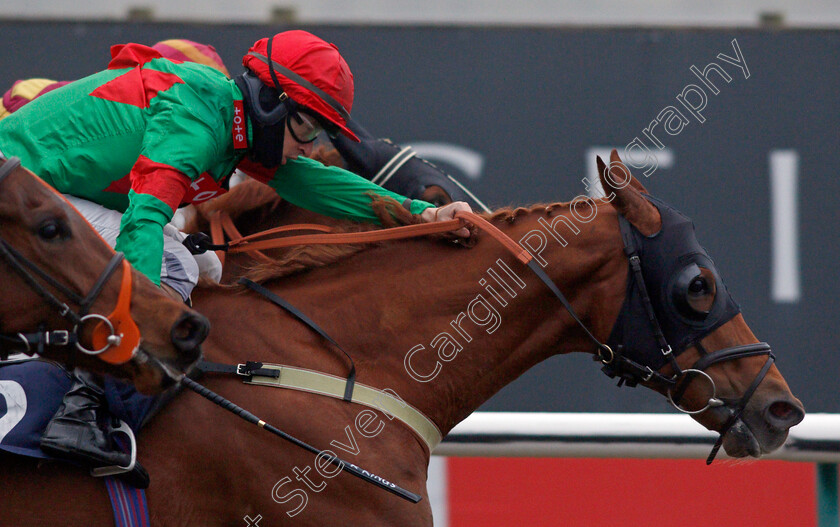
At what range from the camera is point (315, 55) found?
2.50m

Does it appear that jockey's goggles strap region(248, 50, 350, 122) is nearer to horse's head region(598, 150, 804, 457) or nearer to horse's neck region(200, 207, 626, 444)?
horse's neck region(200, 207, 626, 444)

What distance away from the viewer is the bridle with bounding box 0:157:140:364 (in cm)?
191

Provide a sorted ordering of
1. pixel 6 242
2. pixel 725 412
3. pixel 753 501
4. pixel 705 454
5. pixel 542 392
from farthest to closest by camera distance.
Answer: pixel 542 392, pixel 753 501, pixel 705 454, pixel 725 412, pixel 6 242

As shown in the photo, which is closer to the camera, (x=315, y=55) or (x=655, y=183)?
(x=315, y=55)

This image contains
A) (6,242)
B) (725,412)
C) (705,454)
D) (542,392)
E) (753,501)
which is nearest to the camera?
(6,242)

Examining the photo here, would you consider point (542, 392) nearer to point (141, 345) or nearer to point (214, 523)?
point (214, 523)

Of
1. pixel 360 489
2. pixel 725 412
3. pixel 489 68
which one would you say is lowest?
pixel 360 489

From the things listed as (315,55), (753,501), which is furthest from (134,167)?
(753,501)

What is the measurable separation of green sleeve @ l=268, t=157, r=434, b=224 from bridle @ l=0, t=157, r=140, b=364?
99 cm

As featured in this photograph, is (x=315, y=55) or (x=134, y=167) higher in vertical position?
(x=315, y=55)

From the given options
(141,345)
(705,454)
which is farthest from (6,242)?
(705,454)

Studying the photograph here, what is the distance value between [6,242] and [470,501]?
9.34 ft

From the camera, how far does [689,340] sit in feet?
7.99

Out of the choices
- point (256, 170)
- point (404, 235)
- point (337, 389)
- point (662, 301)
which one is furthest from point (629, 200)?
point (256, 170)
